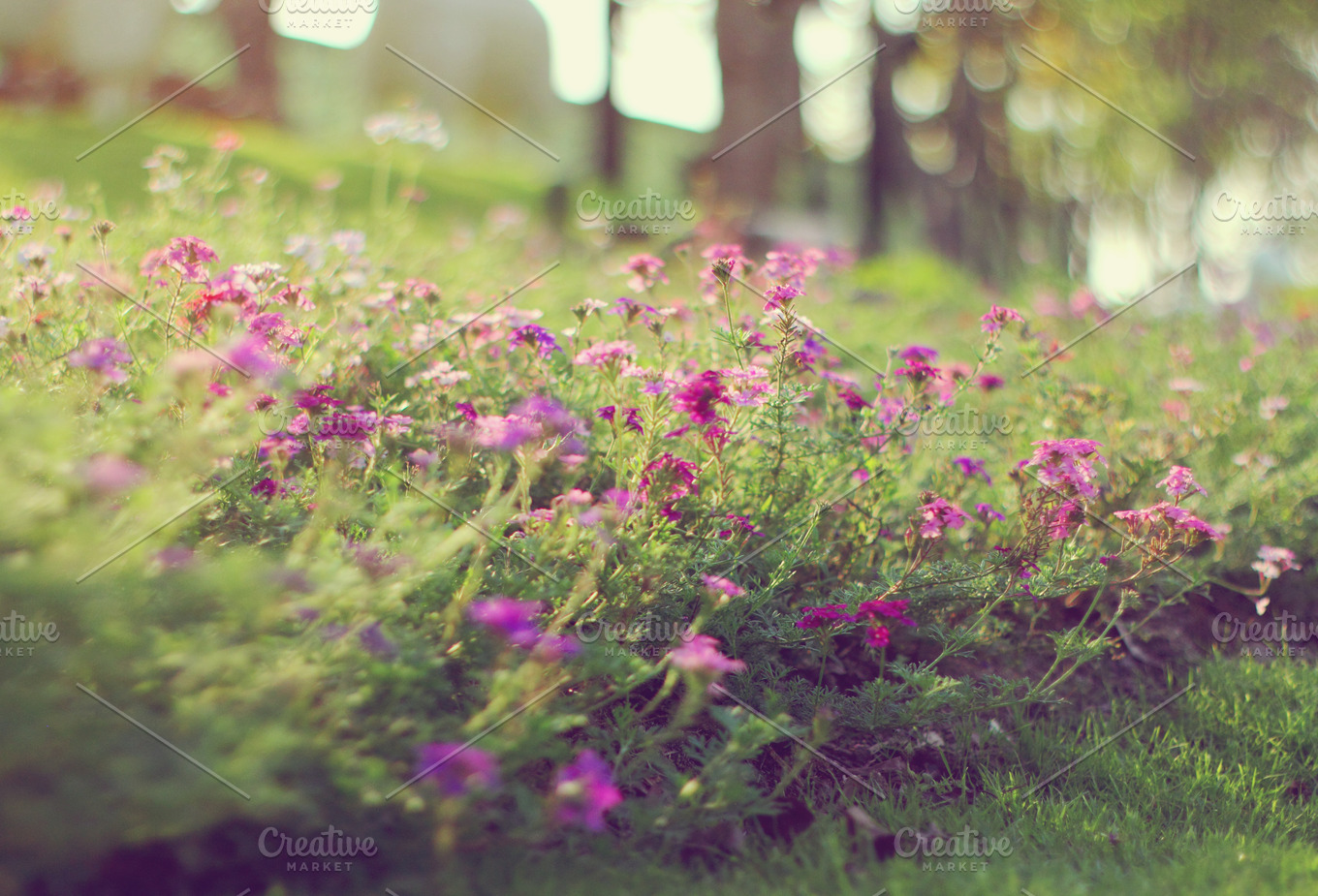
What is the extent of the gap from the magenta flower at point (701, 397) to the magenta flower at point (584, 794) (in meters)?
1.04

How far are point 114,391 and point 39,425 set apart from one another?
124cm

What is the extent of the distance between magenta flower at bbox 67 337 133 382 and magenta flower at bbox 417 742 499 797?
118 centimetres

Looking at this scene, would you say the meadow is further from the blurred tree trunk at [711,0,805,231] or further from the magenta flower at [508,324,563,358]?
the blurred tree trunk at [711,0,805,231]

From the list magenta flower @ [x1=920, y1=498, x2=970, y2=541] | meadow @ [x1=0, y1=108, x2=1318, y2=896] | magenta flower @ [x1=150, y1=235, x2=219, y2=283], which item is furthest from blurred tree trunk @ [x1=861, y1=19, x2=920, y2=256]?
magenta flower @ [x1=150, y1=235, x2=219, y2=283]

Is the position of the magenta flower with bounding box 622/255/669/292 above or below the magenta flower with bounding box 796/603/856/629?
above

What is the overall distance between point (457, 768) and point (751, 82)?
11207 millimetres

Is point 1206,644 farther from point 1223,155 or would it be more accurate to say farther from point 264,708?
point 1223,155

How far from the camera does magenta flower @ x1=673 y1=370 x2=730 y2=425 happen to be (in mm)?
2477

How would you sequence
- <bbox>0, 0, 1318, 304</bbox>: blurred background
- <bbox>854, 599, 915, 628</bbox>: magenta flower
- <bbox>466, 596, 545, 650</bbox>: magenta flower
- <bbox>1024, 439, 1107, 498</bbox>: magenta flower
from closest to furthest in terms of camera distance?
1. <bbox>466, 596, 545, 650</bbox>: magenta flower
2. <bbox>854, 599, 915, 628</bbox>: magenta flower
3. <bbox>1024, 439, 1107, 498</bbox>: magenta flower
4. <bbox>0, 0, 1318, 304</bbox>: blurred background

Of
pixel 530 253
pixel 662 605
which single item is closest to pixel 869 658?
pixel 662 605

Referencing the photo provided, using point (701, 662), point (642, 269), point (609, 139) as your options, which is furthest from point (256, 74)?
point (701, 662)

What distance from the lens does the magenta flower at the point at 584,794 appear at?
1729mm

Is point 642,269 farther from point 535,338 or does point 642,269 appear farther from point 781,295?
point 781,295

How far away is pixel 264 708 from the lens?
169cm
